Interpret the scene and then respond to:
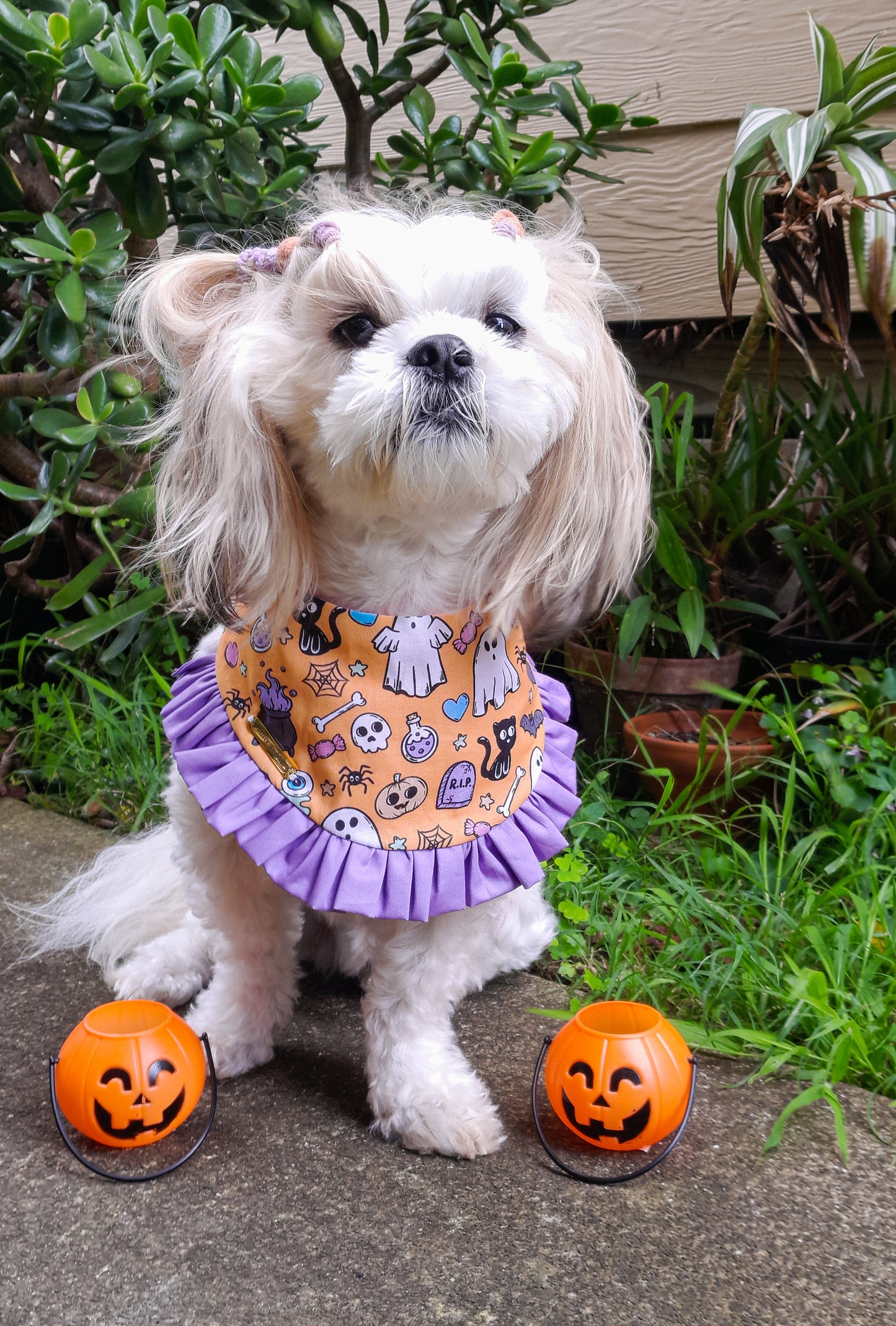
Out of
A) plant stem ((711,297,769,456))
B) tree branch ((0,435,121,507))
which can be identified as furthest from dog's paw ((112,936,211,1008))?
plant stem ((711,297,769,456))

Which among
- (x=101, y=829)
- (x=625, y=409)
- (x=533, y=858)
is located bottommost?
(x=101, y=829)

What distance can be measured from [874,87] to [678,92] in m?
0.94

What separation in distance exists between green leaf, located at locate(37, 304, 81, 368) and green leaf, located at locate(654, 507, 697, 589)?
1.15 meters

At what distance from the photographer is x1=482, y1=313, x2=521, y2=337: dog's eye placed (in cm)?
123

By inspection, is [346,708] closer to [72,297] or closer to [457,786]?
[457,786]

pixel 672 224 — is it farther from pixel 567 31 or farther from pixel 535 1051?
pixel 535 1051

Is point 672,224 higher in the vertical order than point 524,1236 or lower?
higher

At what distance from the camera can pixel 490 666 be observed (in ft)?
4.58

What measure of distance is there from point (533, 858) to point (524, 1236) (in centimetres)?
44

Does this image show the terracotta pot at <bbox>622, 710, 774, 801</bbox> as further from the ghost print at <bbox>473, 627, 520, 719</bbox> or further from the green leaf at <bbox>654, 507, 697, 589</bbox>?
the ghost print at <bbox>473, 627, 520, 719</bbox>

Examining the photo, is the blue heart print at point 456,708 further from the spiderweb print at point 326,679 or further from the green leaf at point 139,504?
the green leaf at point 139,504

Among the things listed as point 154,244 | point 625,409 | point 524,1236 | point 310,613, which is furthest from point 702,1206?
point 154,244

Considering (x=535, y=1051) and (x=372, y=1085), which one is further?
(x=535, y=1051)

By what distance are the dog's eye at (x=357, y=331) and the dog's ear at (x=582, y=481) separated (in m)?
0.25
